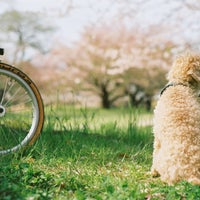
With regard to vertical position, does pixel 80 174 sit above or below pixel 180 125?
below

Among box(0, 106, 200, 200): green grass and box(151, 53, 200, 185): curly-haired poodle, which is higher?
box(151, 53, 200, 185): curly-haired poodle

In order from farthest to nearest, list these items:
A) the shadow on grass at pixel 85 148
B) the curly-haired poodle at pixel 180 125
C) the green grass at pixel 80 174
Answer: the shadow on grass at pixel 85 148, the curly-haired poodle at pixel 180 125, the green grass at pixel 80 174

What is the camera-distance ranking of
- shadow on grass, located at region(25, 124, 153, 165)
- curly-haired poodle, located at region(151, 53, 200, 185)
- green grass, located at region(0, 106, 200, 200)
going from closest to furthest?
1. green grass, located at region(0, 106, 200, 200)
2. curly-haired poodle, located at region(151, 53, 200, 185)
3. shadow on grass, located at region(25, 124, 153, 165)

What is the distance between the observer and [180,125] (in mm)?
3793

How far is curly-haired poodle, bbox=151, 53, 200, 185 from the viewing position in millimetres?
3775

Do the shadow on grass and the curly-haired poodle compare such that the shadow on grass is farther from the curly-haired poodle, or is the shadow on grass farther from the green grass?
the curly-haired poodle

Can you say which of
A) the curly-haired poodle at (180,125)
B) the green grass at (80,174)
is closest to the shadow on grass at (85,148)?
the green grass at (80,174)

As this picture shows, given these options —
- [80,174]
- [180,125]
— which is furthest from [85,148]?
[180,125]

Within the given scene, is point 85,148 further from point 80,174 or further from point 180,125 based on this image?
point 180,125

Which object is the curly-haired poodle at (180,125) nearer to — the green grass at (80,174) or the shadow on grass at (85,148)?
the green grass at (80,174)

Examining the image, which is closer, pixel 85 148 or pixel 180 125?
pixel 180 125

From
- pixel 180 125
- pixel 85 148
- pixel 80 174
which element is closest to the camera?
pixel 180 125

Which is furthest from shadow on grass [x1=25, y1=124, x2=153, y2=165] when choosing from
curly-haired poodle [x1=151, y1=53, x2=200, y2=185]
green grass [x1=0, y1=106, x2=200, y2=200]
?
curly-haired poodle [x1=151, y1=53, x2=200, y2=185]

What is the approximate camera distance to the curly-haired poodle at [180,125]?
149 inches
